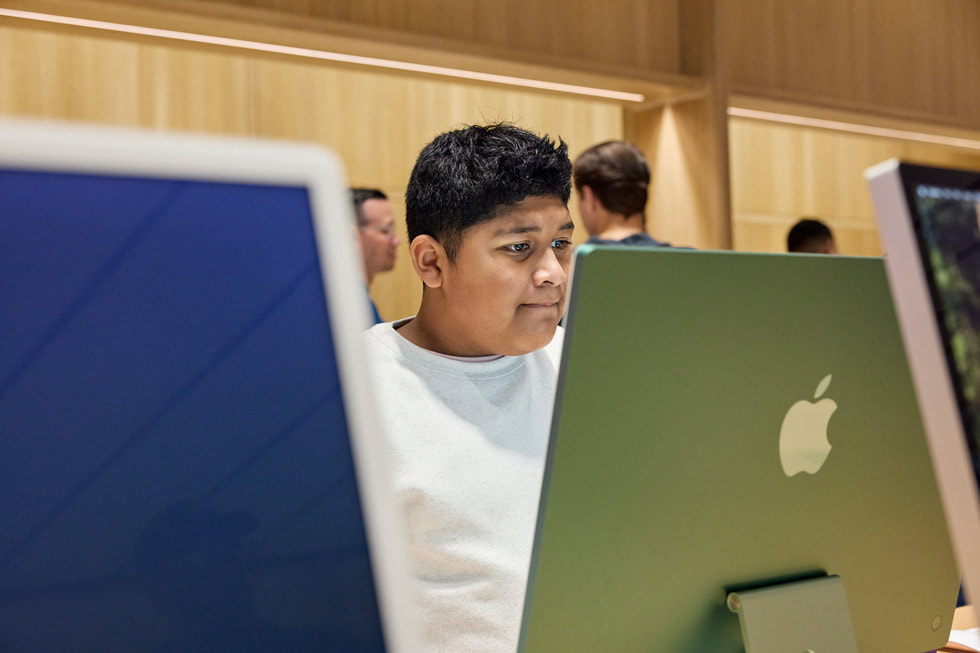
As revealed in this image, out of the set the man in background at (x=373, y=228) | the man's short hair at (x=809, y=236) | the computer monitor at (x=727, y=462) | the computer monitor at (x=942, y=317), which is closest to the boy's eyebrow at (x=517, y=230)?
the computer monitor at (x=727, y=462)

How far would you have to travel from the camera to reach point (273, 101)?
13.3 ft

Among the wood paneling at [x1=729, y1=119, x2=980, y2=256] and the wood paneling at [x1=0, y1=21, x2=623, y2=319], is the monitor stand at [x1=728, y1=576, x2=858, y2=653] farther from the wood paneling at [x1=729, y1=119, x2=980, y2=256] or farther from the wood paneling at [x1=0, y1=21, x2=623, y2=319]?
the wood paneling at [x1=729, y1=119, x2=980, y2=256]

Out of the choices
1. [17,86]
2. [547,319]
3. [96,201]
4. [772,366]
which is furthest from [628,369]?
[17,86]

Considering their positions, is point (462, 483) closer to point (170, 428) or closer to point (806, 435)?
point (806, 435)

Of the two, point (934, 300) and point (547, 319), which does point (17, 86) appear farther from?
point (934, 300)

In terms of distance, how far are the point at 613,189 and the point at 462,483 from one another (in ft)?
5.97

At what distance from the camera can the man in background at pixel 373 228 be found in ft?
11.9

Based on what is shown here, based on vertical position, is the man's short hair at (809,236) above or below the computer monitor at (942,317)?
above

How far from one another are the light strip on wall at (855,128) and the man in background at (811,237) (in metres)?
0.43

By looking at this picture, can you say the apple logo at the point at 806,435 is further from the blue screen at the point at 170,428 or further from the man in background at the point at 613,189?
the man in background at the point at 613,189

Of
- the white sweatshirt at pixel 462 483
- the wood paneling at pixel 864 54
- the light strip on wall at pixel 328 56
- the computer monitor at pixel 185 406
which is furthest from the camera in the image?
the wood paneling at pixel 864 54

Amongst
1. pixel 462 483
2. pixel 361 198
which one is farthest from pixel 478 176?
pixel 361 198

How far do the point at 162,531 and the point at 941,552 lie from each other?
0.80m

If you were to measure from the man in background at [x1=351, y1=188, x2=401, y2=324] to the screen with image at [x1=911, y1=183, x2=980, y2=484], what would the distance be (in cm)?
303
